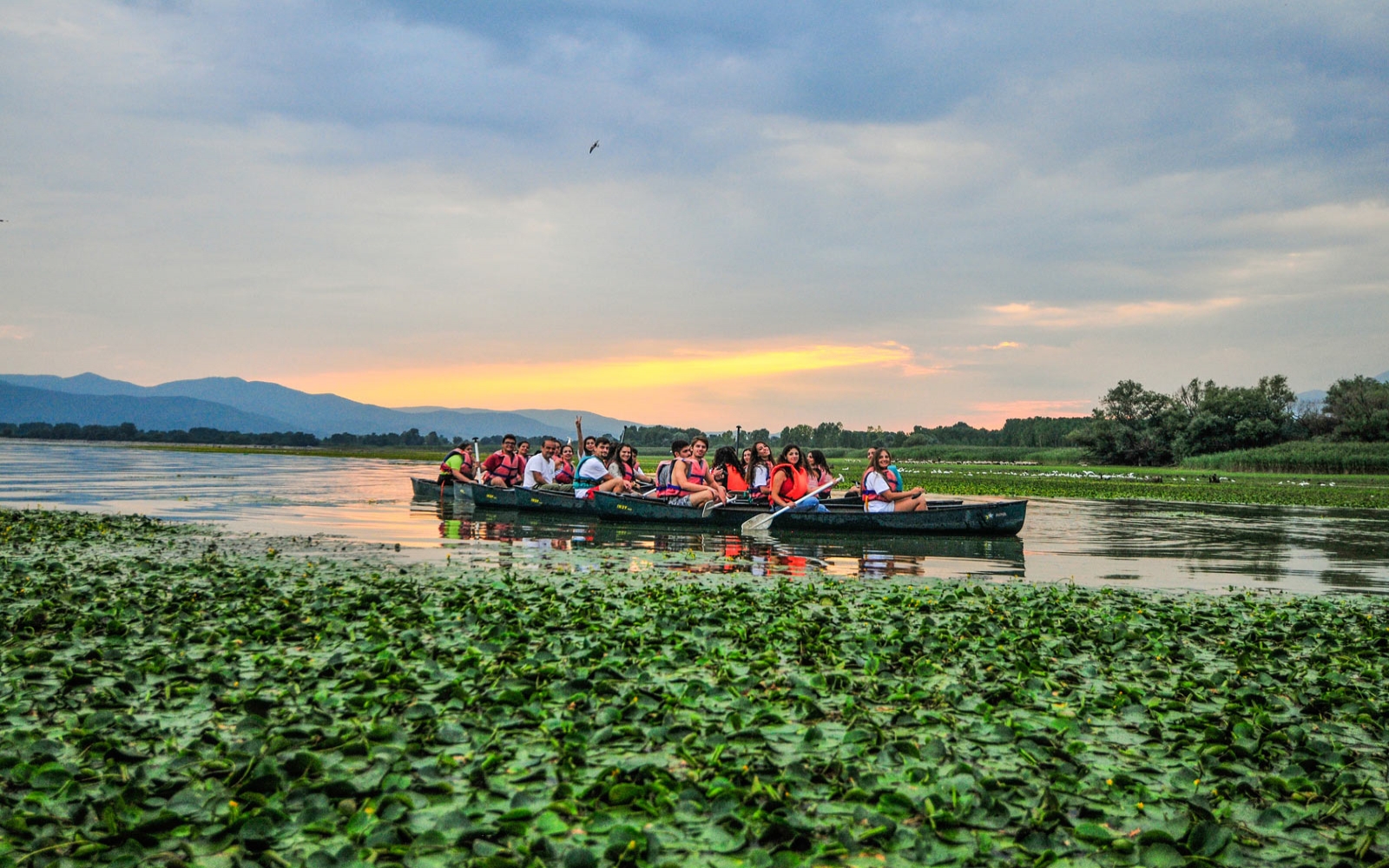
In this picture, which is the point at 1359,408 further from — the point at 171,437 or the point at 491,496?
the point at 171,437

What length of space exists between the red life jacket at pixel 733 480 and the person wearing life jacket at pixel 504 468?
6454 mm

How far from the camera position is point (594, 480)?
981 inches

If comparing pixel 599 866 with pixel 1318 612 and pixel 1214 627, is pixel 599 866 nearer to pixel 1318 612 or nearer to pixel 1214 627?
pixel 1214 627

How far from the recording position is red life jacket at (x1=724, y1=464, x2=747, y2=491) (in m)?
24.6

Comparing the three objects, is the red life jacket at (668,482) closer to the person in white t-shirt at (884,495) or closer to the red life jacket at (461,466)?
the person in white t-shirt at (884,495)

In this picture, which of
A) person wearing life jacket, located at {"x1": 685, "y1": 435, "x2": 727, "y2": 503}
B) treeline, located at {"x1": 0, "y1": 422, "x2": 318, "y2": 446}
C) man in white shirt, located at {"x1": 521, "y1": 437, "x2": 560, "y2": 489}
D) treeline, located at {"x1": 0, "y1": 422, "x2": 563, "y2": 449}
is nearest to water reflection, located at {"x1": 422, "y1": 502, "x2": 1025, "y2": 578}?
person wearing life jacket, located at {"x1": 685, "y1": 435, "x2": 727, "y2": 503}

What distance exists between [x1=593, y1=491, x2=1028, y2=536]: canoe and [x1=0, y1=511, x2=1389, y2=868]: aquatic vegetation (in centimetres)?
928

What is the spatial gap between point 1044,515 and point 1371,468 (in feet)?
171

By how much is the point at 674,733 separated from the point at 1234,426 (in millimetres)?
90714

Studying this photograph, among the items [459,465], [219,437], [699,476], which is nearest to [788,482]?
[699,476]

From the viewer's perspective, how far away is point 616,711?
21.9 feet

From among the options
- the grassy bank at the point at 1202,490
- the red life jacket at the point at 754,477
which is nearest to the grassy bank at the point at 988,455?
the grassy bank at the point at 1202,490

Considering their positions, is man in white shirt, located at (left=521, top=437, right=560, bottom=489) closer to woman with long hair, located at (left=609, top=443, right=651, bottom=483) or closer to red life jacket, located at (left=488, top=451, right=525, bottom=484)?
red life jacket, located at (left=488, top=451, right=525, bottom=484)

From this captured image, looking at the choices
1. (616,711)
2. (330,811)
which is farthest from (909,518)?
(330,811)
